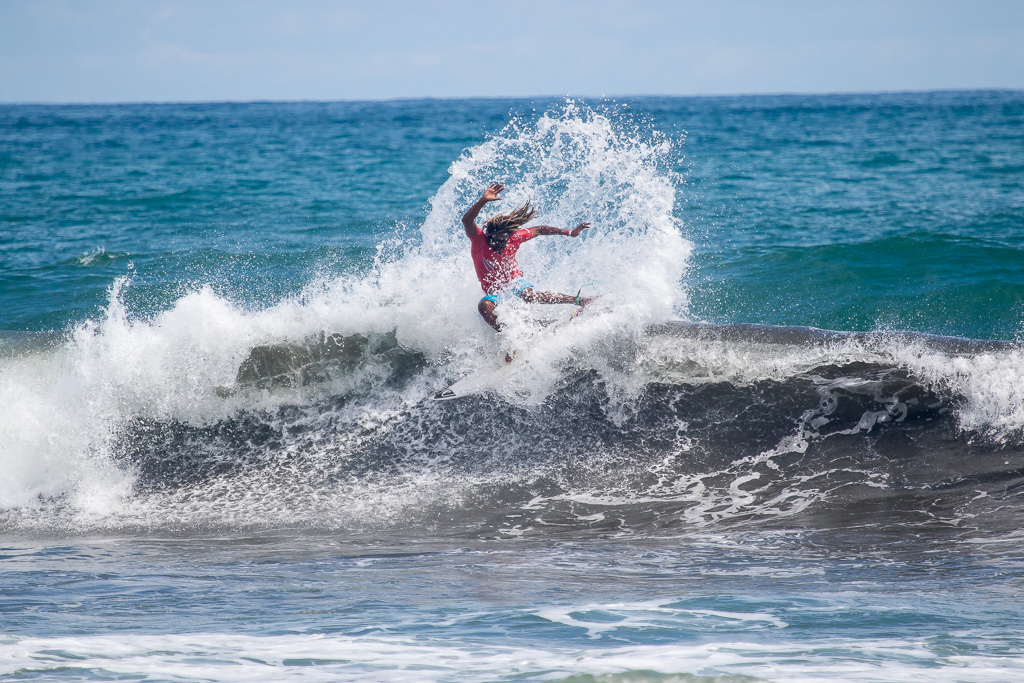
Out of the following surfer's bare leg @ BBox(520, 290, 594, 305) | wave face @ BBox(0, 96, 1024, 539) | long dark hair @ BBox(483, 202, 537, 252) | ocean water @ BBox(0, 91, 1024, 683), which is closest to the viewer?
ocean water @ BBox(0, 91, 1024, 683)

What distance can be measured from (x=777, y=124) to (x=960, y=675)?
49.0 metres

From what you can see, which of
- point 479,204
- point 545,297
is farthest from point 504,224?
point 545,297

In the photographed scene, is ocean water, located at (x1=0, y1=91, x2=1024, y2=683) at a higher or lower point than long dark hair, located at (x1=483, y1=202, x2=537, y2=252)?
lower

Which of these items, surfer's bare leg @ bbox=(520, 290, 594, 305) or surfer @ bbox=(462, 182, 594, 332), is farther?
surfer's bare leg @ bbox=(520, 290, 594, 305)

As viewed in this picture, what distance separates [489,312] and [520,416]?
1047 millimetres

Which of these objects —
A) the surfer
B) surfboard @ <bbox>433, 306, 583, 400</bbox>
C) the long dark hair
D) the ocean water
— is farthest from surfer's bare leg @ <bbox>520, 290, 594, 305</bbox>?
the long dark hair

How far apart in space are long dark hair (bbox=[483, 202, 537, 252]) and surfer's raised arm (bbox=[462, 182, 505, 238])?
169 mm

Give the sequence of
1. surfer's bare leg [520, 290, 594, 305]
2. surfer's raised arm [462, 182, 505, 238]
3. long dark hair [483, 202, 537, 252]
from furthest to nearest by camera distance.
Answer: surfer's bare leg [520, 290, 594, 305], long dark hair [483, 202, 537, 252], surfer's raised arm [462, 182, 505, 238]

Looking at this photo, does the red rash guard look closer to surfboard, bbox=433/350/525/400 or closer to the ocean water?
the ocean water

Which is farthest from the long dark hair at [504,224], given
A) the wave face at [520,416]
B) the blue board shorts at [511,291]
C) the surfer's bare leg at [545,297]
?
the wave face at [520,416]

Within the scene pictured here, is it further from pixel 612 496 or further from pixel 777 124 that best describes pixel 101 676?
pixel 777 124

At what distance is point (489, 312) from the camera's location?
7.82 m

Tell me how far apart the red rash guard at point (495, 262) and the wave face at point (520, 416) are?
261 millimetres

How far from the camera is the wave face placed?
6250 millimetres
